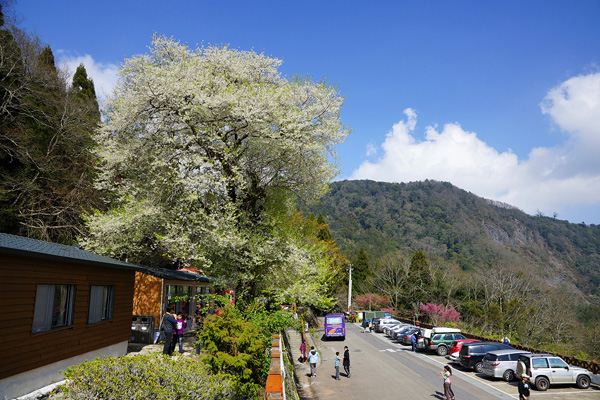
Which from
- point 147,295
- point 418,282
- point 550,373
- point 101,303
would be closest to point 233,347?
point 101,303

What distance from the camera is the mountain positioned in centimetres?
10981

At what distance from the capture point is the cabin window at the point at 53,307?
973cm

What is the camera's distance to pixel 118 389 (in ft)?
20.2

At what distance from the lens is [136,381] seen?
6.43 m

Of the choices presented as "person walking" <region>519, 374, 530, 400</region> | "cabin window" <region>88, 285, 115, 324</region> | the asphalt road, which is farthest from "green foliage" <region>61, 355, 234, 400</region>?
"person walking" <region>519, 374, 530, 400</region>

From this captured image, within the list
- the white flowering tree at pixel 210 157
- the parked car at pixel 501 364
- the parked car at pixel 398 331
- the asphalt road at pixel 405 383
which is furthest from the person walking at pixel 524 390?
the parked car at pixel 398 331

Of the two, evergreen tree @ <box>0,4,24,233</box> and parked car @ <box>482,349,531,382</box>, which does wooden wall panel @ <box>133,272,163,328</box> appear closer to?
evergreen tree @ <box>0,4,24,233</box>

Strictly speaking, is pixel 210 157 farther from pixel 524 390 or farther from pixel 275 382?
pixel 524 390

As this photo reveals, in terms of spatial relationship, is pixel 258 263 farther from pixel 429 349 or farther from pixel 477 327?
pixel 477 327

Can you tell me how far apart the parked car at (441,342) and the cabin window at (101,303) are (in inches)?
856

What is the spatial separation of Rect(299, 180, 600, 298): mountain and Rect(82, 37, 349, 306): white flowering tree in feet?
226

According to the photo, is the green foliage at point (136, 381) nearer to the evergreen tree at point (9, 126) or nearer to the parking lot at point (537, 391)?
the parking lot at point (537, 391)

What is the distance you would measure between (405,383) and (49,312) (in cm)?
1524

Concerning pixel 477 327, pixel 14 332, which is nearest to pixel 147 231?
pixel 14 332
